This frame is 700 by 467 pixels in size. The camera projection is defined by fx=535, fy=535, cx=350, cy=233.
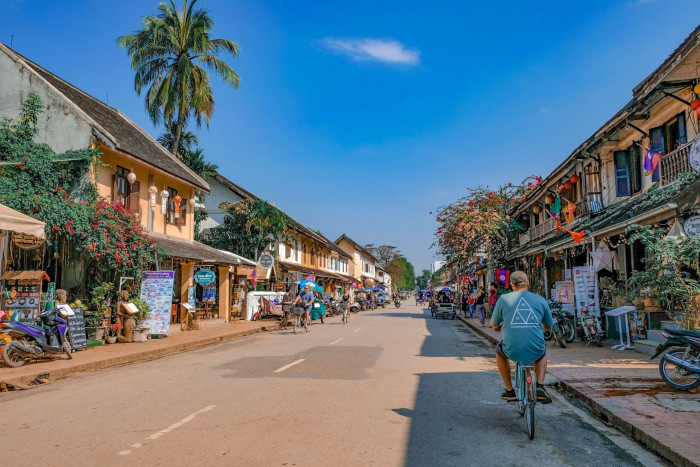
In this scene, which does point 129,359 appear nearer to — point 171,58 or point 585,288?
point 585,288

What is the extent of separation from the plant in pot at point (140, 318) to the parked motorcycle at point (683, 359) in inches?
523

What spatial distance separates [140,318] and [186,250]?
172 inches

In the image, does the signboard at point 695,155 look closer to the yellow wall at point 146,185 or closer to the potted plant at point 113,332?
the potted plant at point 113,332

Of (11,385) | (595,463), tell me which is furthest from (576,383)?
(11,385)

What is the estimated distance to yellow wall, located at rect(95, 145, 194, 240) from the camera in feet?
55.6

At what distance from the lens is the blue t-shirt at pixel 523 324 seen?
584cm

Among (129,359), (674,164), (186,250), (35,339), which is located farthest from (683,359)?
(186,250)

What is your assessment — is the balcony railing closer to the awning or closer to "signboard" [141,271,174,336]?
"signboard" [141,271,174,336]

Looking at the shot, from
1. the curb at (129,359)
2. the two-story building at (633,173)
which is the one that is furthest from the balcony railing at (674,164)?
the curb at (129,359)

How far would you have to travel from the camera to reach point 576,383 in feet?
28.1

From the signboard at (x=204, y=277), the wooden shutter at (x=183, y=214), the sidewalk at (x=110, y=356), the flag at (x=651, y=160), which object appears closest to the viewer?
the sidewalk at (x=110, y=356)

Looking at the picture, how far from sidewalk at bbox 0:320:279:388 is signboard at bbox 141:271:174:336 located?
0.53 meters

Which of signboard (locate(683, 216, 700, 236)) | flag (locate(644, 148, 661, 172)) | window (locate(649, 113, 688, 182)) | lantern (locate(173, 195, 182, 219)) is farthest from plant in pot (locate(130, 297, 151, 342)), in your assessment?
window (locate(649, 113, 688, 182))

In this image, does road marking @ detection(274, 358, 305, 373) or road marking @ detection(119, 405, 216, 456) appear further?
road marking @ detection(274, 358, 305, 373)
